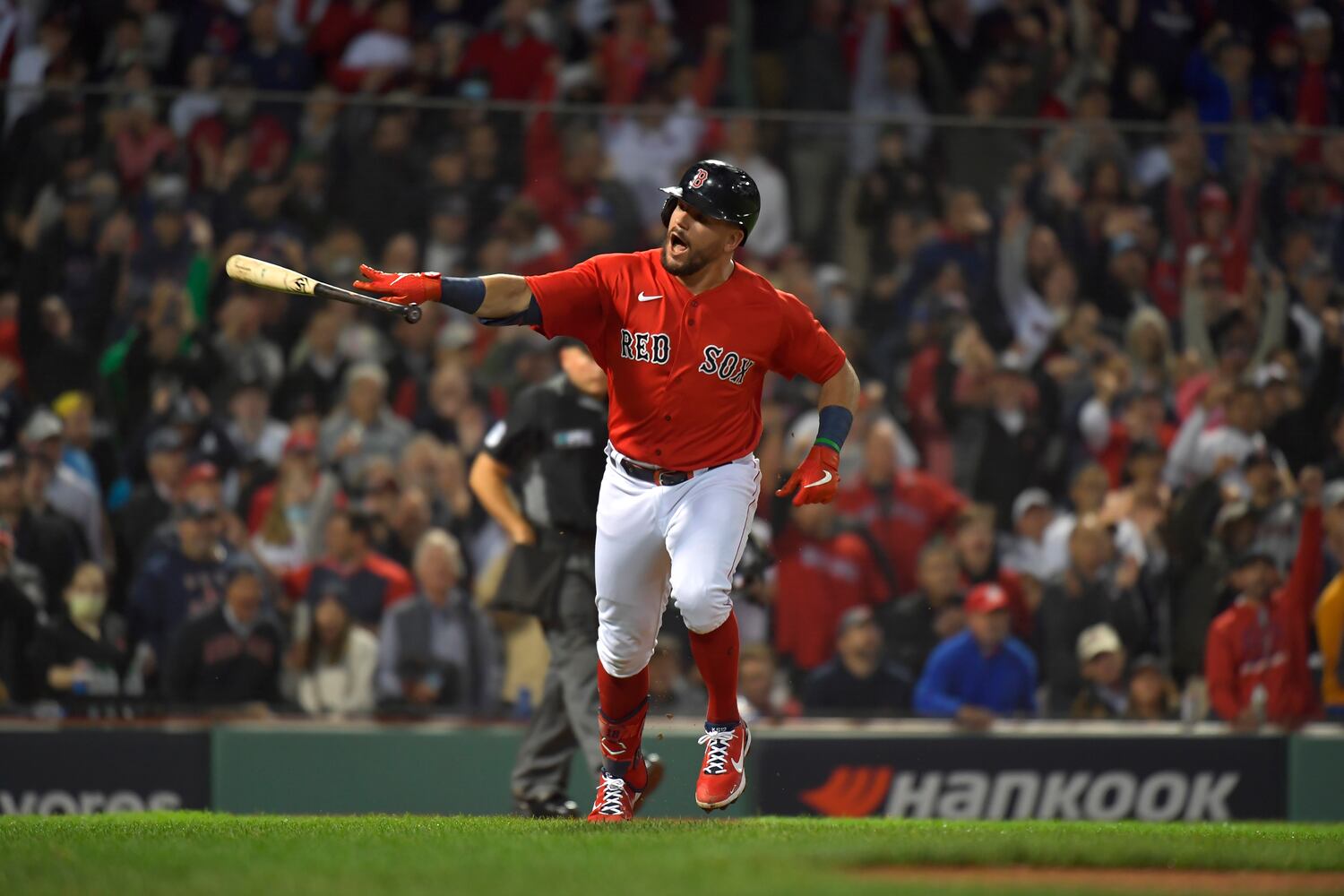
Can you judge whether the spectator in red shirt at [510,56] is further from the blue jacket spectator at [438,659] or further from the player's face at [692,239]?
the player's face at [692,239]

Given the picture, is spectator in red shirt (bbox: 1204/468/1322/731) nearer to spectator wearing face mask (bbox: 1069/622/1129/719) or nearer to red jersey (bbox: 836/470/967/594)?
spectator wearing face mask (bbox: 1069/622/1129/719)

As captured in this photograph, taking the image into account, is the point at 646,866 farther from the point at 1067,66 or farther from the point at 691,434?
the point at 1067,66

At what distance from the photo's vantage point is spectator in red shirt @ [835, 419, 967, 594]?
30.2 feet

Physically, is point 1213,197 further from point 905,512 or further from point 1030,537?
point 905,512

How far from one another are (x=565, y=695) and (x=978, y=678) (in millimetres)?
2586

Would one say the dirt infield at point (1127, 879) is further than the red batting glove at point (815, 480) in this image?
No

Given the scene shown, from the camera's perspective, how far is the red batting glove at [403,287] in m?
5.35

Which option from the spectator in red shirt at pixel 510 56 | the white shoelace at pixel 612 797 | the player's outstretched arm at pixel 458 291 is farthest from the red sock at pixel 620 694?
the spectator in red shirt at pixel 510 56

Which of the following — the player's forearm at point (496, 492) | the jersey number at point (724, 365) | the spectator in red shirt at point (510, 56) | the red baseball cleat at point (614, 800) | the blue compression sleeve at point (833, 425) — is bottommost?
the red baseball cleat at point (614, 800)

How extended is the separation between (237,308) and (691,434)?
4.47m

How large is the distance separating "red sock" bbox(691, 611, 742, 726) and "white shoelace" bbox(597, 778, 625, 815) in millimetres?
418

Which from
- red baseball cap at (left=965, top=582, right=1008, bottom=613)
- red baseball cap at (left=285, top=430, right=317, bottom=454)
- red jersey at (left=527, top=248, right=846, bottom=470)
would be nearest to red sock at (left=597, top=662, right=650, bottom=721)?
red jersey at (left=527, top=248, right=846, bottom=470)

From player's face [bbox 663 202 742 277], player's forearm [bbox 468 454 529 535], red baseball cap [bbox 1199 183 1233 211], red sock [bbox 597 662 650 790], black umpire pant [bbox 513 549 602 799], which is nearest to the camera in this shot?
player's face [bbox 663 202 742 277]

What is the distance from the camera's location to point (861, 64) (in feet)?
40.9
